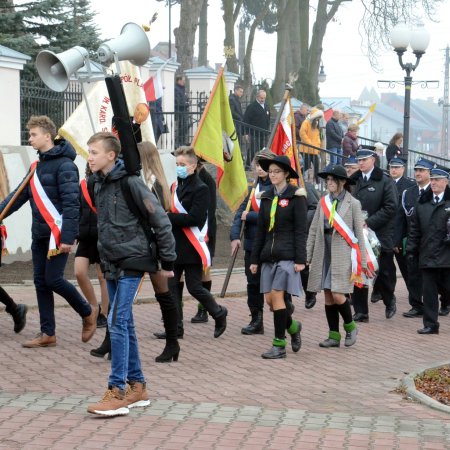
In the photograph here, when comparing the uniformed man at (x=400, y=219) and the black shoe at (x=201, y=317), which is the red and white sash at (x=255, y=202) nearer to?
the black shoe at (x=201, y=317)

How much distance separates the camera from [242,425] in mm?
7359

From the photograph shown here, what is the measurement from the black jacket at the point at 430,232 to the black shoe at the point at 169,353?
3.37m

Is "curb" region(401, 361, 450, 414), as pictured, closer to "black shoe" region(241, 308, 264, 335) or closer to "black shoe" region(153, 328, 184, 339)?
"black shoe" region(241, 308, 264, 335)

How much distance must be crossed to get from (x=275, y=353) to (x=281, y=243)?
95 centimetres

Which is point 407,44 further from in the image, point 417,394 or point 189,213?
point 417,394

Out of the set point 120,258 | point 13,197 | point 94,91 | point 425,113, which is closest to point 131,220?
point 120,258

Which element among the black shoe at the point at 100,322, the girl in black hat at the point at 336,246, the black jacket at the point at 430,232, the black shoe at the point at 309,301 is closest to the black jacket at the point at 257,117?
the black shoe at the point at 309,301

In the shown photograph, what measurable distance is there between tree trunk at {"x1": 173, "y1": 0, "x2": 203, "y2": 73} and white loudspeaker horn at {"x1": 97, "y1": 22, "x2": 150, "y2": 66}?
25.5 metres

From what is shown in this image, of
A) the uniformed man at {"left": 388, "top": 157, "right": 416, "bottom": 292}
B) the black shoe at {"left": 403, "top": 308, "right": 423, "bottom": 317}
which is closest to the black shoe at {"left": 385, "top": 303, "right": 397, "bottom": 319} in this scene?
the black shoe at {"left": 403, "top": 308, "right": 423, "bottom": 317}

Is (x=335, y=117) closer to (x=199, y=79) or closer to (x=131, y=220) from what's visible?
(x=199, y=79)

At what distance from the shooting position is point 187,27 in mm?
33500

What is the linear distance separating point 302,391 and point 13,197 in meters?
3.13

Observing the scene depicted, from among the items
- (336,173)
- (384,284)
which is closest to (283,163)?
(336,173)

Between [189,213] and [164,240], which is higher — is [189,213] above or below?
below
